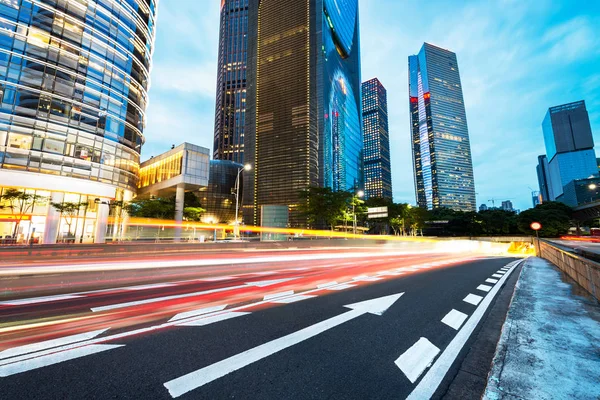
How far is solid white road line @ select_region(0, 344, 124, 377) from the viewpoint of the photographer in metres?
2.77

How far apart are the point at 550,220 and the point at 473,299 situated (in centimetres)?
8668

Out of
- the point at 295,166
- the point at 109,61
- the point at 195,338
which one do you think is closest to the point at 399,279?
the point at 195,338

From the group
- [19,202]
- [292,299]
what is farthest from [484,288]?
[19,202]

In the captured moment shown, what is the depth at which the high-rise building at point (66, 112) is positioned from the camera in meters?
28.2

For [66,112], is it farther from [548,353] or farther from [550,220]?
[550,220]

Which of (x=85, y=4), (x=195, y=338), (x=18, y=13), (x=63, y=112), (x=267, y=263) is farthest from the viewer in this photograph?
(x=85, y=4)

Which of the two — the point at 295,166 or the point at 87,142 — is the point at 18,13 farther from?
the point at 295,166

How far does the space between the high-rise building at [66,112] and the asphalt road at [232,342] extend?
31.4 meters

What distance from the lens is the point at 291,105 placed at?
94500 millimetres

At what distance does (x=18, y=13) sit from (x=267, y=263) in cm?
4102

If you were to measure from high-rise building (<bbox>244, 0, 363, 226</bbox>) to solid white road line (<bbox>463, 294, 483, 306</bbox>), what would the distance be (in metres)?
75.0

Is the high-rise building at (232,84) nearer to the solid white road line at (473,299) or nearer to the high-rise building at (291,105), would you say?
the high-rise building at (291,105)

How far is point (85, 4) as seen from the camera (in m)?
33.7

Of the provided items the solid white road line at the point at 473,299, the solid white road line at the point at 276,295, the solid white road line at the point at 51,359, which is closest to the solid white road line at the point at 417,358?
the solid white road line at the point at 473,299
